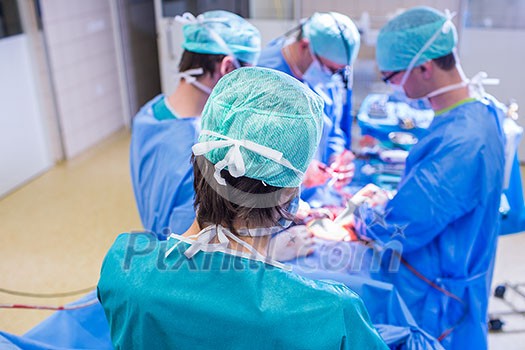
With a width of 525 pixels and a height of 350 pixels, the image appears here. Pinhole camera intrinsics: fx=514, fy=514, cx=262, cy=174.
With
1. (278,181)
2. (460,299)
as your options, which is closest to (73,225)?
(460,299)

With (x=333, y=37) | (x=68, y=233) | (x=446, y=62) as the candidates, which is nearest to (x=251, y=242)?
(x=446, y=62)

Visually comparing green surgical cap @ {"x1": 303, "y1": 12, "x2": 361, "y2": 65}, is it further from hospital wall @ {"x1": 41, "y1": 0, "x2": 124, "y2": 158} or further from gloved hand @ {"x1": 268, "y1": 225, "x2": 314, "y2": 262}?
hospital wall @ {"x1": 41, "y1": 0, "x2": 124, "y2": 158}

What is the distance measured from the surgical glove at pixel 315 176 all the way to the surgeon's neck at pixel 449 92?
0.53m

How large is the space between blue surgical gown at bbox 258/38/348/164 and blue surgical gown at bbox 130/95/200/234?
2.34 feet

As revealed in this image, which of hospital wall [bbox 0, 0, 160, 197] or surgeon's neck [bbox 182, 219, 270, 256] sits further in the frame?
hospital wall [bbox 0, 0, 160, 197]

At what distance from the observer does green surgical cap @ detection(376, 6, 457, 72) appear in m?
1.71

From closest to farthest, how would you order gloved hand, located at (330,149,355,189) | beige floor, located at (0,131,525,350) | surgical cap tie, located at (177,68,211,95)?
surgical cap tie, located at (177,68,211,95), gloved hand, located at (330,149,355,189), beige floor, located at (0,131,525,350)

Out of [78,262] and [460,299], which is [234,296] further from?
[78,262]

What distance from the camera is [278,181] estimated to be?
3.14 ft

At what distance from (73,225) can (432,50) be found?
260cm

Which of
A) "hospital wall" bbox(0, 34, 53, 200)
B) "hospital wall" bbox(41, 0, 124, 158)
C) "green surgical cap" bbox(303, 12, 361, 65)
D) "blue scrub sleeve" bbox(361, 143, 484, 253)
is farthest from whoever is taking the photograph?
"hospital wall" bbox(41, 0, 124, 158)

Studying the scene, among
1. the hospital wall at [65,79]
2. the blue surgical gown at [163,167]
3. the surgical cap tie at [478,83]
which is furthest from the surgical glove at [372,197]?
the hospital wall at [65,79]

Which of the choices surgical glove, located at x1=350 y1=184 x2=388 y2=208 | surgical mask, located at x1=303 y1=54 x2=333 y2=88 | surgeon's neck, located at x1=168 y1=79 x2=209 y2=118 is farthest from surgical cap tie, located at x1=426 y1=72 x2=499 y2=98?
surgeon's neck, located at x1=168 y1=79 x2=209 y2=118

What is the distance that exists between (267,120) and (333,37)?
1.24m
